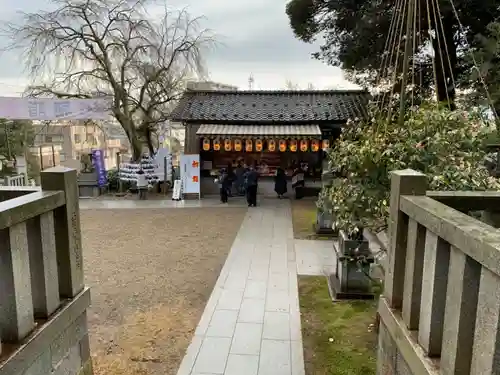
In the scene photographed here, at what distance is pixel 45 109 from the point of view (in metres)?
13.2

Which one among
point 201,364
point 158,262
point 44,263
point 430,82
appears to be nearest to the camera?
point 44,263

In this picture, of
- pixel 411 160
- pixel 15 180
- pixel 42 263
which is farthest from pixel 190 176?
pixel 42 263

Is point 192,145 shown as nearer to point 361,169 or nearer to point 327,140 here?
point 327,140

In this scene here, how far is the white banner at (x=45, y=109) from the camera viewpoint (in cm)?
1315

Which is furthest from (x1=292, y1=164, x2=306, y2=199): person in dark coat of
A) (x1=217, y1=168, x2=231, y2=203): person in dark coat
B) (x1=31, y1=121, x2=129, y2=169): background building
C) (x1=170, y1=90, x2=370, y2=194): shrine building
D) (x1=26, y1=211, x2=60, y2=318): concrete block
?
(x1=26, y1=211, x2=60, y2=318): concrete block

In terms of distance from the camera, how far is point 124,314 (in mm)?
5344

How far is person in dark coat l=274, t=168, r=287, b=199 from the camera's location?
14461 mm

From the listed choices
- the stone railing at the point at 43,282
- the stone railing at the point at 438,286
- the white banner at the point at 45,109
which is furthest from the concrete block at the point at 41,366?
the white banner at the point at 45,109

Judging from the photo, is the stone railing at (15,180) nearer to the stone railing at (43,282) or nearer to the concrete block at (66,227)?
the stone railing at (43,282)

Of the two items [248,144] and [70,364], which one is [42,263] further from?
[248,144]

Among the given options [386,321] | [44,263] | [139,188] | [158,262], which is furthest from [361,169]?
[139,188]

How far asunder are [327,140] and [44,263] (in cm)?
1249

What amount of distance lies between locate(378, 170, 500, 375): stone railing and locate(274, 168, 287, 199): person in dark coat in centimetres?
1131

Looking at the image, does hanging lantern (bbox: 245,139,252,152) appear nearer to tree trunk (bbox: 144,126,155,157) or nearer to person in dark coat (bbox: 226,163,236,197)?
person in dark coat (bbox: 226,163,236,197)
